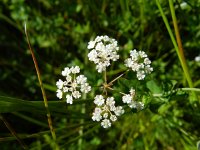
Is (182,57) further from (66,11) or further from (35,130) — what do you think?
(35,130)

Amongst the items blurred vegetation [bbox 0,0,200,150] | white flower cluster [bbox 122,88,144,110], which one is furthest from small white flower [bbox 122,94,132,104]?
blurred vegetation [bbox 0,0,200,150]

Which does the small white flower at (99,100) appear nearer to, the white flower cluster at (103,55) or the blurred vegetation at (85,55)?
the white flower cluster at (103,55)

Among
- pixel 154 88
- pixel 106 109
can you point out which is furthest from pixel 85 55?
pixel 106 109

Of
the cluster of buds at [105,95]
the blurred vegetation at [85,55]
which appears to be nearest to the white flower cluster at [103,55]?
the cluster of buds at [105,95]

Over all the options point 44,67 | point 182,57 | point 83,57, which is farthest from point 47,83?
point 182,57

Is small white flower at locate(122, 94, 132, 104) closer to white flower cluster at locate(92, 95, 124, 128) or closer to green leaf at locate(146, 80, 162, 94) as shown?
white flower cluster at locate(92, 95, 124, 128)

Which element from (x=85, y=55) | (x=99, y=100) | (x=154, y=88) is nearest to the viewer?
(x=99, y=100)

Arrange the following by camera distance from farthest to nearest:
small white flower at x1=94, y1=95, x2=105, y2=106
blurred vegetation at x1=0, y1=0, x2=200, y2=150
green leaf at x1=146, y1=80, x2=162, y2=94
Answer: blurred vegetation at x1=0, y1=0, x2=200, y2=150 < green leaf at x1=146, y1=80, x2=162, y2=94 < small white flower at x1=94, y1=95, x2=105, y2=106

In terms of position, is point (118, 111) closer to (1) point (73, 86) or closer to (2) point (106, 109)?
(2) point (106, 109)
